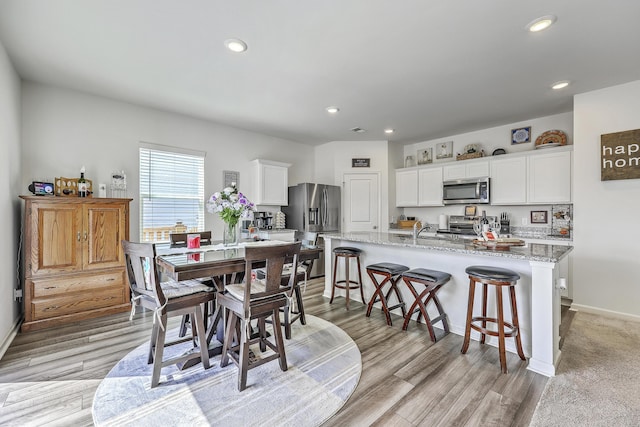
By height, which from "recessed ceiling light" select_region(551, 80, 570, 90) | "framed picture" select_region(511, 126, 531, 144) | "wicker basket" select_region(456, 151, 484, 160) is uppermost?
"recessed ceiling light" select_region(551, 80, 570, 90)

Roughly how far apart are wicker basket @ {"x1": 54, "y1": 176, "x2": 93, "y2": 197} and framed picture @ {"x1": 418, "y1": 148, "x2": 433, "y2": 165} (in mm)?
5604

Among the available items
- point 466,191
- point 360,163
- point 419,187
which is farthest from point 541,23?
point 360,163

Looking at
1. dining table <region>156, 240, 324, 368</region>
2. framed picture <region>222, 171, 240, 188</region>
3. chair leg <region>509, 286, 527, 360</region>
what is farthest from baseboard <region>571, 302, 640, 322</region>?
framed picture <region>222, 171, 240, 188</region>

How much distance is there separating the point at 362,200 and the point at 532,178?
112 inches

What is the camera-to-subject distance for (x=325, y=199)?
5.57 metres

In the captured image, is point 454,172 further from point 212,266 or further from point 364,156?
point 212,266

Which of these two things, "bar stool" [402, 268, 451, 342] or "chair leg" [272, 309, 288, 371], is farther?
"bar stool" [402, 268, 451, 342]

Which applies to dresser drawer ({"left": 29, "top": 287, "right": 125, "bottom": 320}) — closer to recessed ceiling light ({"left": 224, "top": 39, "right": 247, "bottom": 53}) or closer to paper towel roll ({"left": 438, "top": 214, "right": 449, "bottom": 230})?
recessed ceiling light ({"left": 224, "top": 39, "right": 247, "bottom": 53})

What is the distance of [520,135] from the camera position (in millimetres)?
4676

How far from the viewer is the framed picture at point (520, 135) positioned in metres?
4.60

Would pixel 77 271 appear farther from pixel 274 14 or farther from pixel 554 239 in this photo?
pixel 554 239

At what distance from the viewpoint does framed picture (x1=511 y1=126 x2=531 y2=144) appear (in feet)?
15.1

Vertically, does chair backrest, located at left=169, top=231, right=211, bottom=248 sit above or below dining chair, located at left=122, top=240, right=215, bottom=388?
above

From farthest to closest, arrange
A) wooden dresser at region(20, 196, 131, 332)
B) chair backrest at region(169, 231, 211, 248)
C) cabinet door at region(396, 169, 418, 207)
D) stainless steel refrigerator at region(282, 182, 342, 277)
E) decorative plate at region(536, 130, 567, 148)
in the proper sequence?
cabinet door at region(396, 169, 418, 207) < stainless steel refrigerator at region(282, 182, 342, 277) < decorative plate at region(536, 130, 567, 148) < chair backrest at region(169, 231, 211, 248) < wooden dresser at region(20, 196, 131, 332)
